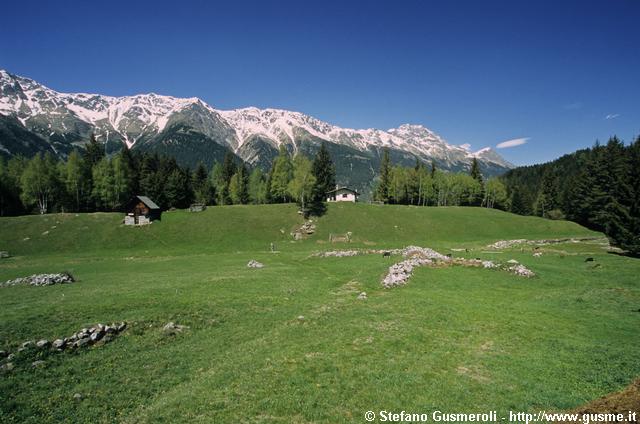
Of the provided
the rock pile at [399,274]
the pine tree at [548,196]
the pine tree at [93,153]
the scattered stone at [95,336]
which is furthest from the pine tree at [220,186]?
the pine tree at [548,196]

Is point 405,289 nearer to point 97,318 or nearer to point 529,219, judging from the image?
point 97,318

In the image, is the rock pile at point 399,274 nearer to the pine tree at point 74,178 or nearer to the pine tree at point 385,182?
the pine tree at point 385,182

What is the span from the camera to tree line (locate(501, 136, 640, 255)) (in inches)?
2146

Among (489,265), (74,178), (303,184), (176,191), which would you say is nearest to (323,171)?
(303,184)

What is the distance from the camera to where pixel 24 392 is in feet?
42.4

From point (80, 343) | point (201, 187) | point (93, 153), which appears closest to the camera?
point (80, 343)

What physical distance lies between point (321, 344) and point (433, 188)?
127265 mm

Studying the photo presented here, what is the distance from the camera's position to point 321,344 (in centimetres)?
1778

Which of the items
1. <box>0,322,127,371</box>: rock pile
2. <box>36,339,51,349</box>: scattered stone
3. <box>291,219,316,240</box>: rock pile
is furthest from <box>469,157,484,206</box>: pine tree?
<box>36,339,51,349</box>: scattered stone

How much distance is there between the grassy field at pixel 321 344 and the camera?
12.3m

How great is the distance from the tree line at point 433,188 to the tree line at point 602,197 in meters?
14.0

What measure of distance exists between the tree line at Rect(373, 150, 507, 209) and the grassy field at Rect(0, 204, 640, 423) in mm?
88077

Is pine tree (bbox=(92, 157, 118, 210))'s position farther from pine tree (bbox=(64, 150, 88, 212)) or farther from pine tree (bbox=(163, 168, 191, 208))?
pine tree (bbox=(163, 168, 191, 208))

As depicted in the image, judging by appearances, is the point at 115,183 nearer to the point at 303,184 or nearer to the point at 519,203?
the point at 303,184
